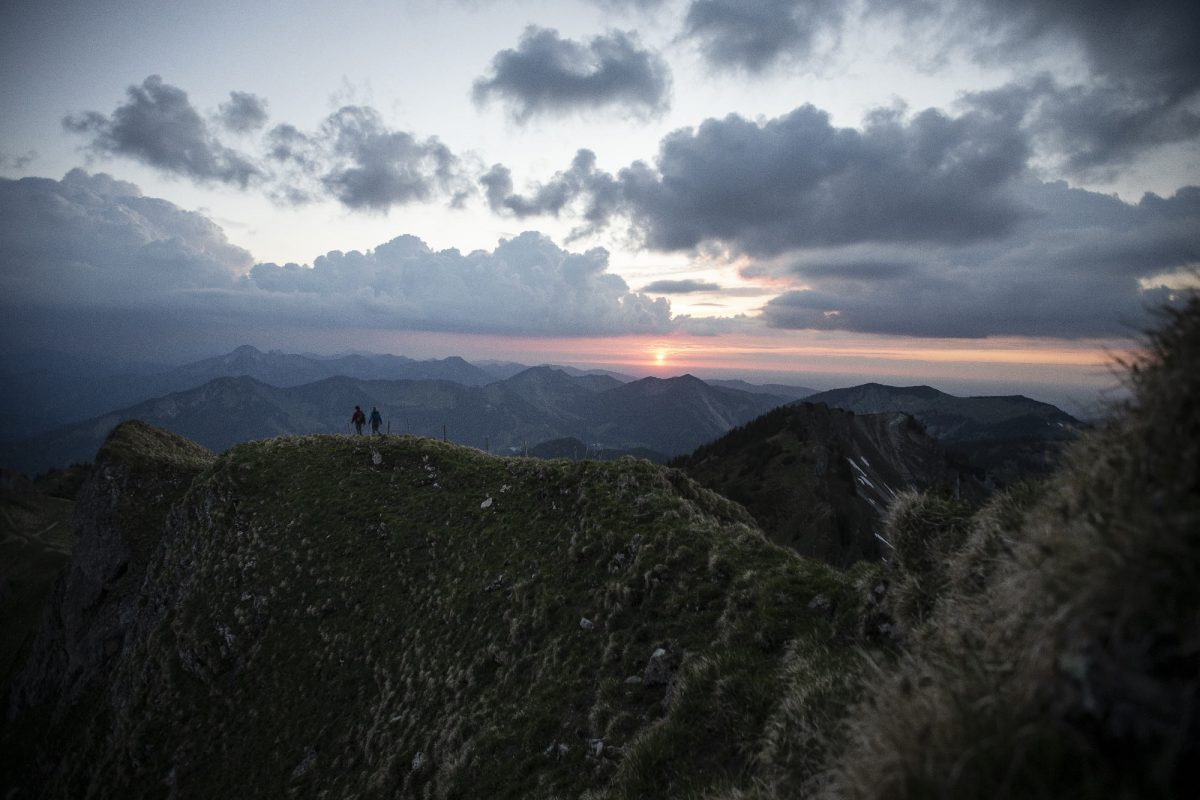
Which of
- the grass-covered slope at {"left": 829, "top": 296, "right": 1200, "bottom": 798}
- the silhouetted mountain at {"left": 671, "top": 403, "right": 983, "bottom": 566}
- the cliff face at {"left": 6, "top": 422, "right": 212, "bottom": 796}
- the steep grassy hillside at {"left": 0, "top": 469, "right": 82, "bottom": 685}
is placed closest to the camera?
the grass-covered slope at {"left": 829, "top": 296, "right": 1200, "bottom": 798}

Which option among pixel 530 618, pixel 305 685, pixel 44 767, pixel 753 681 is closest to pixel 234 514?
pixel 305 685

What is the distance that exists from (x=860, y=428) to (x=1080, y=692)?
198273 mm

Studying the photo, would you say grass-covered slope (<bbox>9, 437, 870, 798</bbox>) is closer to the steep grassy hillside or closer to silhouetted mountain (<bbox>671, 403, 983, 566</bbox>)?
the steep grassy hillside

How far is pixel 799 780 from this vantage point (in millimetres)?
6547

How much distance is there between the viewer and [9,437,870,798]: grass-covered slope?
10.4 metres

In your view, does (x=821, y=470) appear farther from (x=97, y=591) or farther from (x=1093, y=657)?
(x=97, y=591)

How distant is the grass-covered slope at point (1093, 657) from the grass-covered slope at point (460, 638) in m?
3.39

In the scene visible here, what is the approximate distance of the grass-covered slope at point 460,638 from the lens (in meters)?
10.4

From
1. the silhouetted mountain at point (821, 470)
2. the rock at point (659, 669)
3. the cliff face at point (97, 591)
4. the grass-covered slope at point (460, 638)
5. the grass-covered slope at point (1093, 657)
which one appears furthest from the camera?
the silhouetted mountain at point (821, 470)

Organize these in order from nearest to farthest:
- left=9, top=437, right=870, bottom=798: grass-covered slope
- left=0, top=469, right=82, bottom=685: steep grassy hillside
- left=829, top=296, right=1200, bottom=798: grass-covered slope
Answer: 1. left=829, top=296, right=1200, bottom=798: grass-covered slope
2. left=9, top=437, right=870, bottom=798: grass-covered slope
3. left=0, top=469, right=82, bottom=685: steep grassy hillside

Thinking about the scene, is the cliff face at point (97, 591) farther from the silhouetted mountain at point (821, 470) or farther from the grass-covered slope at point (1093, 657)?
the silhouetted mountain at point (821, 470)

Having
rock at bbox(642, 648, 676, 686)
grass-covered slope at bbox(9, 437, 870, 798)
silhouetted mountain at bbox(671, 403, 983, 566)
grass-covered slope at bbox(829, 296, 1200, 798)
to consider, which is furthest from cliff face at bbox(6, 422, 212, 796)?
silhouetted mountain at bbox(671, 403, 983, 566)

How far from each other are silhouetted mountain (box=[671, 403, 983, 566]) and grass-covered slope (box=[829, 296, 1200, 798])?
6226 cm

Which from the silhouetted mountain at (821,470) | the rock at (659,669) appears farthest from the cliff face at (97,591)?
the silhouetted mountain at (821,470)
